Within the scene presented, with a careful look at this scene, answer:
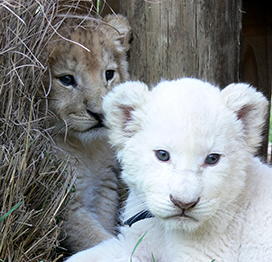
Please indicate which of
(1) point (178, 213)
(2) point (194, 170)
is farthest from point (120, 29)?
(1) point (178, 213)

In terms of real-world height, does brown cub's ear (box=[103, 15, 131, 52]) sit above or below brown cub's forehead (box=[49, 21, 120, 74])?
above

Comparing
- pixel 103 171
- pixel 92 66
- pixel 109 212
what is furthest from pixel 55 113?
pixel 109 212

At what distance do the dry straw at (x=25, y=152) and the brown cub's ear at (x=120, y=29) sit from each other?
0.69 m

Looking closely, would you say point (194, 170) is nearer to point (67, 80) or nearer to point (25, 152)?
point (25, 152)

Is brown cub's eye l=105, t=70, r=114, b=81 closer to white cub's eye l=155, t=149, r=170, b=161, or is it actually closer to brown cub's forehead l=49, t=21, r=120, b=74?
brown cub's forehead l=49, t=21, r=120, b=74

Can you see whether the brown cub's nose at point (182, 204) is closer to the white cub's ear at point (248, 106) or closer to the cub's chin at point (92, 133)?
the white cub's ear at point (248, 106)

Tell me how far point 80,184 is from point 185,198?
162 cm


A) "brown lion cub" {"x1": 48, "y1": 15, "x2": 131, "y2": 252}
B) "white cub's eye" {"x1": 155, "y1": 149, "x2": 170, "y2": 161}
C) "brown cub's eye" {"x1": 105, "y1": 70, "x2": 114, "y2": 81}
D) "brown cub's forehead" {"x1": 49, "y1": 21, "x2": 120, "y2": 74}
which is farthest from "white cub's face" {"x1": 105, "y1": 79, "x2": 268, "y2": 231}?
"brown cub's eye" {"x1": 105, "y1": 70, "x2": 114, "y2": 81}

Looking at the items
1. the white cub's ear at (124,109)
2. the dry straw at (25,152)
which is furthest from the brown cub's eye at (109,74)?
the white cub's ear at (124,109)

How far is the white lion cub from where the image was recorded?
2.38 m

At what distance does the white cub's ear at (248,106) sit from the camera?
8.61 feet

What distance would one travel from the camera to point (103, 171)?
3.98 meters

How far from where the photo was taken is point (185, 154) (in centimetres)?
239

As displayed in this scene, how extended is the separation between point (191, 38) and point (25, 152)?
1540 mm
